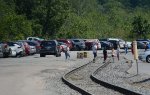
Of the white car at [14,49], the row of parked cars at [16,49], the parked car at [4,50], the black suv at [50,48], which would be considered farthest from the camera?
the black suv at [50,48]

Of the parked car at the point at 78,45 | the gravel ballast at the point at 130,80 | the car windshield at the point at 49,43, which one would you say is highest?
the car windshield at the point at 49,43

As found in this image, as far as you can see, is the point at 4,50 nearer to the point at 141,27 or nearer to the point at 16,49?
the point at 16,49

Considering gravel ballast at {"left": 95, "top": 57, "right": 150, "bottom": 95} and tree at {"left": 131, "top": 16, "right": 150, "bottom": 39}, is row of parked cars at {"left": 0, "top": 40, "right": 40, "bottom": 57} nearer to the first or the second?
gravel ballast at {"left": 95, "top": 57, "right": 150, "bottom": 95}

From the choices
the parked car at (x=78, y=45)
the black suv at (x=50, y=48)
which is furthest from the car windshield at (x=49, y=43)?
the parked car at (x=78, y=45)

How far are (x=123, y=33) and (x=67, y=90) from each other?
95.7 metres

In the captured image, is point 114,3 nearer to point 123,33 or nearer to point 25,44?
point 123,33

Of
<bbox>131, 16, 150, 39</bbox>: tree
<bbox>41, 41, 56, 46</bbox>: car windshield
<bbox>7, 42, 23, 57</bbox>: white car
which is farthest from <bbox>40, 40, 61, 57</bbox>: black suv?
<bbox>131, 16, 150, 39</bbox>: tree

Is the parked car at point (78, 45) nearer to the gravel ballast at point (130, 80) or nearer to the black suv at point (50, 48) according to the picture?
the black suv at point (50, 48)

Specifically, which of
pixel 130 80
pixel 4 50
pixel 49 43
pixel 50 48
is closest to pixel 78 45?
pixel 49 43

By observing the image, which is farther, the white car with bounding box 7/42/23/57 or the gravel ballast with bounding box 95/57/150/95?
the white car with bounding box 7/42/23/57

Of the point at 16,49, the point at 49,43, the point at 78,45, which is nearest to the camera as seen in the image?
the point at 16,49

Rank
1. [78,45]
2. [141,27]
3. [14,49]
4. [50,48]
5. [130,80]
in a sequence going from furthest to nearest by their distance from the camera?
[141,27]
[78,45]
[50,48]
[14,49]
[130,80]

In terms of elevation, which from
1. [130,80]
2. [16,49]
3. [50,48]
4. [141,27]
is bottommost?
[130,80]

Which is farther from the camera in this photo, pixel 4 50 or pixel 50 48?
pixel 50 48
